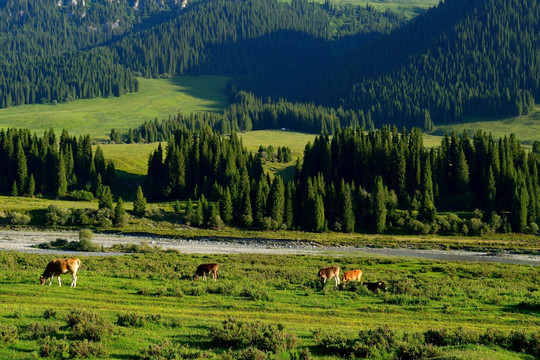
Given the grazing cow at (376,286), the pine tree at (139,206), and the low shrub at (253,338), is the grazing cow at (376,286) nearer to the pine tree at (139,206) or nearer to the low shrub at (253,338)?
the low shrub at (253,338)

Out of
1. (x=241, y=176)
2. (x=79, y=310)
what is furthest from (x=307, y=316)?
(x=241, y=176)

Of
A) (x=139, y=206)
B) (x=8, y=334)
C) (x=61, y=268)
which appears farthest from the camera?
(x=139, y=206)

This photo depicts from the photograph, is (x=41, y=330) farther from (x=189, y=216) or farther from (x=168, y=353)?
(x=189, y=216)

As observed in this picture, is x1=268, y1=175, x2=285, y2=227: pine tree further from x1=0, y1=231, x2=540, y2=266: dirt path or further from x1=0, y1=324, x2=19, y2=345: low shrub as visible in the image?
x1=0, y1=324, x2=19, y2=345: low shrub

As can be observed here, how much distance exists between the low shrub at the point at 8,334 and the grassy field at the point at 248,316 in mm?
50

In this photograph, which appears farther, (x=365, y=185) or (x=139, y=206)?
(x=365, y=185)

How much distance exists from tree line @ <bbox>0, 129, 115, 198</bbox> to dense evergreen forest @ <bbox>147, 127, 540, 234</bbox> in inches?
569

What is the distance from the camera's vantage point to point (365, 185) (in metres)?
137

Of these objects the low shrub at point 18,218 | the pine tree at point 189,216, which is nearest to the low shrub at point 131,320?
the low shrub at point 18,218

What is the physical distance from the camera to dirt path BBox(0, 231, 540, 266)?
86.8 m

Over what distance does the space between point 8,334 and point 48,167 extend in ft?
414

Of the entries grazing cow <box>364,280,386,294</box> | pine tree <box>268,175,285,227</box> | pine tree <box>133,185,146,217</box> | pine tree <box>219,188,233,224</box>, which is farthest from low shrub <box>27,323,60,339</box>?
pine tree <box>133,185,146,217</box>

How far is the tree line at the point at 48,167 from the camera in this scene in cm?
13862

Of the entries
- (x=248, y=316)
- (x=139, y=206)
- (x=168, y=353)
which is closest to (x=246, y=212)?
(x=139, y=206)
